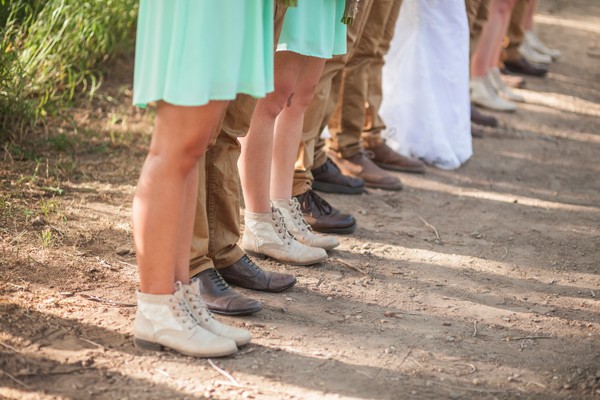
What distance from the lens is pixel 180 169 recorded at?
2.29 meters

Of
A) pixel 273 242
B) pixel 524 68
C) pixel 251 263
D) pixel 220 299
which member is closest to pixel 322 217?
pixel 273 242

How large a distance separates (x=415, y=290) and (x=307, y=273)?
15.9 inches

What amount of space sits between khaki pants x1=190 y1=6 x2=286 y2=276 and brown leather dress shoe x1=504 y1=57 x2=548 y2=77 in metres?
5.21

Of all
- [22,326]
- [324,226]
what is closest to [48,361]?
[22,326]

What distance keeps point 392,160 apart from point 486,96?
1830mm

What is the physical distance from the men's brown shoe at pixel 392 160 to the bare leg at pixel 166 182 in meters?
2.52

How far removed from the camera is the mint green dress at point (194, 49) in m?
2.18

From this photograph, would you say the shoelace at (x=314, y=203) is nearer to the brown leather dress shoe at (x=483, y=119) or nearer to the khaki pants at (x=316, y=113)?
the khaki pants at (x=316, y=113)

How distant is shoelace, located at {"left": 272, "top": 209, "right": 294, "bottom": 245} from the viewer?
3.20m

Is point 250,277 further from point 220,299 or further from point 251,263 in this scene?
point 220,299

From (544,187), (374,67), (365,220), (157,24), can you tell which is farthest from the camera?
(544,187)

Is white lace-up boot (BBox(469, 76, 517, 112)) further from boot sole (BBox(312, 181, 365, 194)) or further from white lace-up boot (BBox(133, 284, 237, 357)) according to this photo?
white lace-up boot (BBox(133, 284, 237, 357))

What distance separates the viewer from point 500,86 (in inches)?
262

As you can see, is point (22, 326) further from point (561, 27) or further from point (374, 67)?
point (561, 27)
